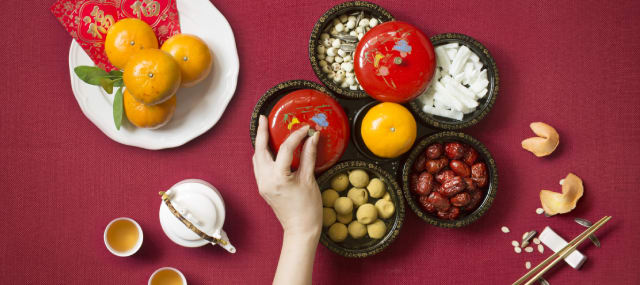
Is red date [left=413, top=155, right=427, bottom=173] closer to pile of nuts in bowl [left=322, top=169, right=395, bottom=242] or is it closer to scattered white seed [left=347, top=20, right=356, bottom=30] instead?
pile of nuts in bowl [left=322, top=169, right=395, bottom=242]

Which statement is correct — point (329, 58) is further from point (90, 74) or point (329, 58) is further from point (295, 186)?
point (90, 74)

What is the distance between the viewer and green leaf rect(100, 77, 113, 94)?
112 cm

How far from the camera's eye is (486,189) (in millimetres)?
1188

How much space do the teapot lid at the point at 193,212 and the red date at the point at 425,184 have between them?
1.94ft

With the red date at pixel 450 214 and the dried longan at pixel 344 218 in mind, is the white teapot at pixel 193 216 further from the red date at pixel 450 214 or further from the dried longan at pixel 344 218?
the red date at pixel 450 214

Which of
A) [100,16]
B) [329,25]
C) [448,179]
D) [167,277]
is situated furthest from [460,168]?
[100,16]

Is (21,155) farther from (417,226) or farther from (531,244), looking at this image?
(531,244)

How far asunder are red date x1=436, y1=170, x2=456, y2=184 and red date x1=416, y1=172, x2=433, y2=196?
28 mm

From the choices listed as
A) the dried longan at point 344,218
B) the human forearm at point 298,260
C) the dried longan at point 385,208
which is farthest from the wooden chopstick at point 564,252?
the human forearm at point 298,260

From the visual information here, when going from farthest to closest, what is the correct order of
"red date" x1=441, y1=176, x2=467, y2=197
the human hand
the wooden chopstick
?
the wooden chopstick < "red date" x1=441, y1=176, x2=467, y2=197 < the human hand

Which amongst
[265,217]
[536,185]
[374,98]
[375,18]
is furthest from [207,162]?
[536,185]

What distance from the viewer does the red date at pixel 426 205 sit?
1.16 meters

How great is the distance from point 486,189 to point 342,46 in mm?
609

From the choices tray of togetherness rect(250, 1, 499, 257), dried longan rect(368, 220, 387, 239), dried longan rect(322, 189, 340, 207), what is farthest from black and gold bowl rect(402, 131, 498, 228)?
dried longan rect(322, 189, 340, 207)
